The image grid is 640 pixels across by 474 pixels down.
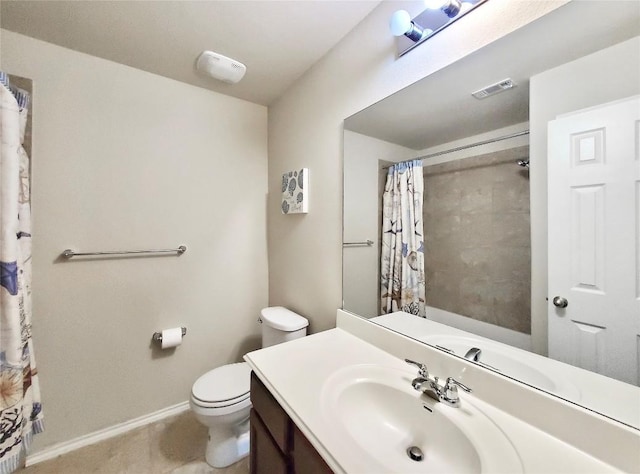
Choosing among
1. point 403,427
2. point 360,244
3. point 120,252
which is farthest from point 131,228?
point 403,427

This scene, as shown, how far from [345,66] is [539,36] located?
2.88 ft

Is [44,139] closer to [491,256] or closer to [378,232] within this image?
[378,232]

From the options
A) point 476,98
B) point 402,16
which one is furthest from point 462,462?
point 402,16

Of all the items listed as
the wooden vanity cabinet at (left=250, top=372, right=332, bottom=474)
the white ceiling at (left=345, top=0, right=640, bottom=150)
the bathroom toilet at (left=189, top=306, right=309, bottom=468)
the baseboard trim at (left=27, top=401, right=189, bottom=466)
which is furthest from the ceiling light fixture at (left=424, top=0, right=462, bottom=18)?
the baseboard trim at (left=27, top=401, right=189, bottom=466)

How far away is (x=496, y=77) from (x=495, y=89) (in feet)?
0.12

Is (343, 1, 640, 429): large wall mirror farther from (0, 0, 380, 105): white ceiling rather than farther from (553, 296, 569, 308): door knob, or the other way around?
(0, 0, 380, 105): white ceiling

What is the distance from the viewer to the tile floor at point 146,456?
4.43 ft

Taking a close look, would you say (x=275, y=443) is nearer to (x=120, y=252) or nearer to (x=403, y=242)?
(x=403, y=242)

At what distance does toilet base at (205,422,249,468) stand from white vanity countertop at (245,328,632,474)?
2.56ft

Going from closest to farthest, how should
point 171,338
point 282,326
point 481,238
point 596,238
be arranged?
1. point 596,238
2. point 481,238
3. point 282,326
4. point 171,338

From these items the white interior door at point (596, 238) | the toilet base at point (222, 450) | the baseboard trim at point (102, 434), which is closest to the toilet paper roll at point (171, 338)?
the baseboard trim at point (102, 434)

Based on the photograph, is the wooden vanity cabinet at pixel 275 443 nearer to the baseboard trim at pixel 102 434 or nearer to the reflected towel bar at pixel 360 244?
the reflected towel bar at pixel 360 244

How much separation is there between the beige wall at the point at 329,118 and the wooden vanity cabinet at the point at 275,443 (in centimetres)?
62

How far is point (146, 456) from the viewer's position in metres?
1.43
